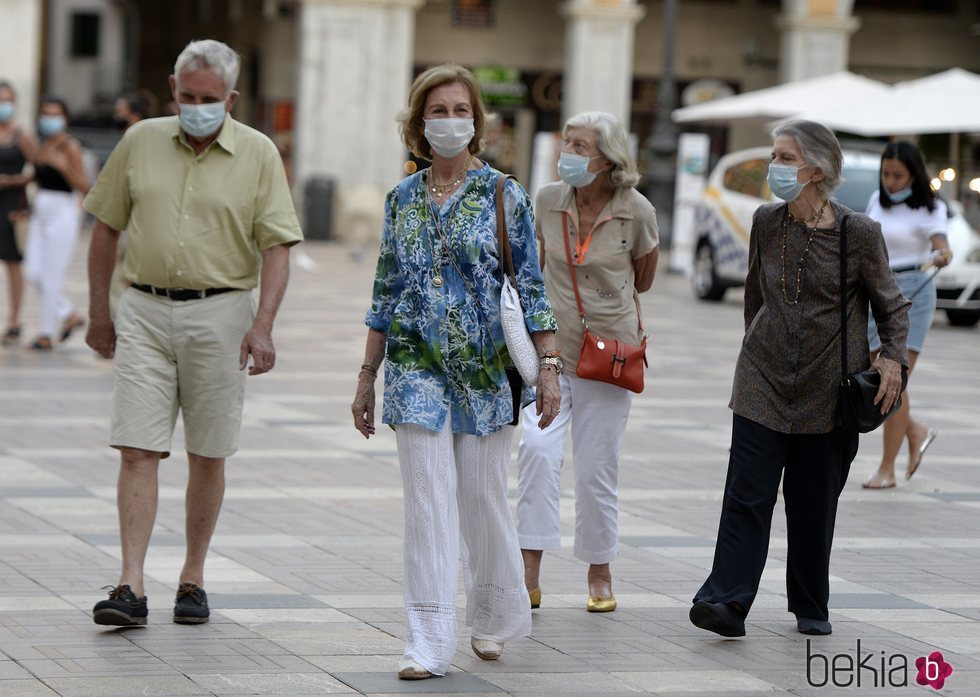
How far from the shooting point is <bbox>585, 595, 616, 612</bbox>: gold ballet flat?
6.76m

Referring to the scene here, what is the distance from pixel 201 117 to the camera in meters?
6.22

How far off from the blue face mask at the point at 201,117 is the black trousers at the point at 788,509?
2.04 meters

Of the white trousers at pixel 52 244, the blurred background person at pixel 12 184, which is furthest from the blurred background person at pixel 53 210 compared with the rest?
the blurred background person at pixel 12 184

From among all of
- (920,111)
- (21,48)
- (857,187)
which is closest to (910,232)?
(857,187)

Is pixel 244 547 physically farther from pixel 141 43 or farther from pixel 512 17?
pixel 141 43

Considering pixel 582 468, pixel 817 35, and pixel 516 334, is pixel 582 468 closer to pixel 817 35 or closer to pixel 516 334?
pixel 516 334

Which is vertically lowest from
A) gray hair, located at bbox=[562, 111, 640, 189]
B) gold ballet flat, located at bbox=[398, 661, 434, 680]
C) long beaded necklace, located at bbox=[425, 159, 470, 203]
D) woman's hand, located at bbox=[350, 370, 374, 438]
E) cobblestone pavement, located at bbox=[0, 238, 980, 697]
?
cobblestone pavement, located at bbox=[0, 238, 980, 697]

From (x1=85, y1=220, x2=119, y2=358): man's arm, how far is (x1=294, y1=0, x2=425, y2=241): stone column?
2680 cm

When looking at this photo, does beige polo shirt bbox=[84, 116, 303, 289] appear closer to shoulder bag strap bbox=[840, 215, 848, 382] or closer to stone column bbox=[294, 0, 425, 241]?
shoulder bag strap bbox=[840, 215, 848, 382]

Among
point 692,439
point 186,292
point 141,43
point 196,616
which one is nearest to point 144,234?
point 186,292

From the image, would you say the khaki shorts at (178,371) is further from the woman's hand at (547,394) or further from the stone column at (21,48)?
the stone column at (21,48)

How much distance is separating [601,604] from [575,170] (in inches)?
61.0

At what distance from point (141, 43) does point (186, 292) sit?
4376cm

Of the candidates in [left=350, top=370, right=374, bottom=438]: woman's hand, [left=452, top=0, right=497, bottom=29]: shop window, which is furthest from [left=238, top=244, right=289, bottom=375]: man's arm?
[left=452, top=0, right=497, bottom=29]: shop window
